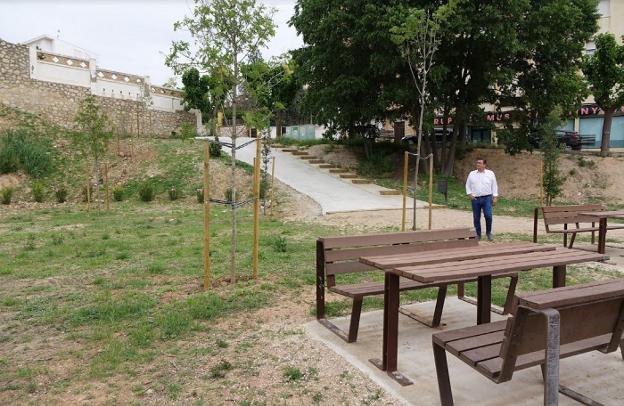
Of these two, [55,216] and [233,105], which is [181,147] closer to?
[55,216]

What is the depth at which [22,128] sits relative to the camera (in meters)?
21.4

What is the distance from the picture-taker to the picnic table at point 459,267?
338 centimetres

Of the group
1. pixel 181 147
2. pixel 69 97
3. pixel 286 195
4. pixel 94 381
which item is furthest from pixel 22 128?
pixel 94 381

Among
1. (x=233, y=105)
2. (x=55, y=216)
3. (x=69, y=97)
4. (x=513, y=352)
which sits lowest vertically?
(x=55, y=216)

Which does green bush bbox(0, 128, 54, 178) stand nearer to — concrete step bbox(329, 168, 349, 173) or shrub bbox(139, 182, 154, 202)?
shrub bbox(139, 182, 154, 202)

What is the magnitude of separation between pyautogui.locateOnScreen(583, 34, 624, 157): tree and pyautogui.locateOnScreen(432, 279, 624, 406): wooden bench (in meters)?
25.2

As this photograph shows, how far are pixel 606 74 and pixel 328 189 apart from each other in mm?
16122

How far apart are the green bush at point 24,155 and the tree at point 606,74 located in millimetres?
24937

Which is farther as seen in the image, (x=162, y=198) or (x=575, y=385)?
(x=162, y=198)

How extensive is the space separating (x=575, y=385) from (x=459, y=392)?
833mm

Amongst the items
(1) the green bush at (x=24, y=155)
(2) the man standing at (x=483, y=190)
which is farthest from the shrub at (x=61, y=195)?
(2) the man standing at (x=483, y=190)

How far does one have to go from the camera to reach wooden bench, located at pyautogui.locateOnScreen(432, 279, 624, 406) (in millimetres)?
2457

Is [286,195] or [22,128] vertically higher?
[22,128]

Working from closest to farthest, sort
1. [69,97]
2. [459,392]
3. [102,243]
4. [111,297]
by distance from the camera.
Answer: [459,392], [111,297], [102,243], [69,97]
